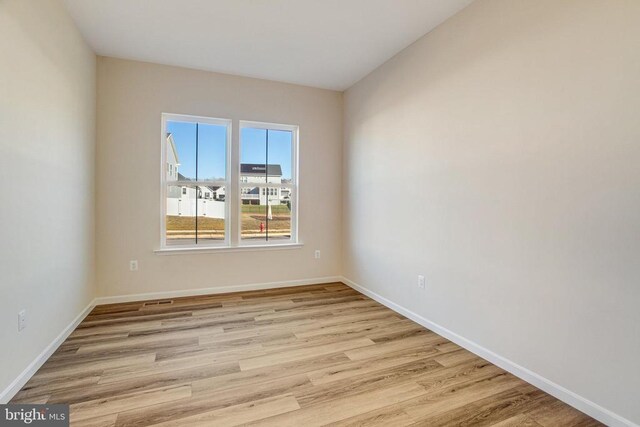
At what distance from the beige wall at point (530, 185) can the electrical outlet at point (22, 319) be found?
299 cm

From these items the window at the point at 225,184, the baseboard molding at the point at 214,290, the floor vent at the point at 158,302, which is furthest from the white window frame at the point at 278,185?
the floor vent at the point at 158,302

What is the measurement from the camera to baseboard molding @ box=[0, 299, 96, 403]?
5.51ft

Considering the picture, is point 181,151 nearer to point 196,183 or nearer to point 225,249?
point 196,183

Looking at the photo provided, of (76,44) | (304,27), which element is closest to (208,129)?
(76,44)

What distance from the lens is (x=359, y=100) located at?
12.6 feet

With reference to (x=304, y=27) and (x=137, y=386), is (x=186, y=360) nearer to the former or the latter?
(x=137, y=386)

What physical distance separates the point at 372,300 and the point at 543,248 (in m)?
2.04

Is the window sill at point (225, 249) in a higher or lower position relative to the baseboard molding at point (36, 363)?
higher

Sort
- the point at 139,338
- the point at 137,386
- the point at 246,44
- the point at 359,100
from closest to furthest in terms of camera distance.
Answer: the point at 137,386
the point at 139,338
the point at 246,44
the point at 359,100

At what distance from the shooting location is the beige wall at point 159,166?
327cm

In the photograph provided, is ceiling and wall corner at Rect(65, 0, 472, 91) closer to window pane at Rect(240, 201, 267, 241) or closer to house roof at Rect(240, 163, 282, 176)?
house roof at Rect(240, 163, 282, 176)

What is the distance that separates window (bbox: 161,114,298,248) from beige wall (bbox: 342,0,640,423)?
165 centimetres

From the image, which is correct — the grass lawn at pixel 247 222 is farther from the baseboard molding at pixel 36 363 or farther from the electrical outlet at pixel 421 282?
the electrical outlet at pixel 421 282

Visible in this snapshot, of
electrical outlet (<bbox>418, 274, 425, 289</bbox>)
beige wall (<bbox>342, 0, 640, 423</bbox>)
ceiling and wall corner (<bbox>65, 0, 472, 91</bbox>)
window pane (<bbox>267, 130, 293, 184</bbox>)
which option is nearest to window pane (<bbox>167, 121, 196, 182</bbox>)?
ceiling and wall corner (<bbox>65, 0, 472, 91</bbox>)
